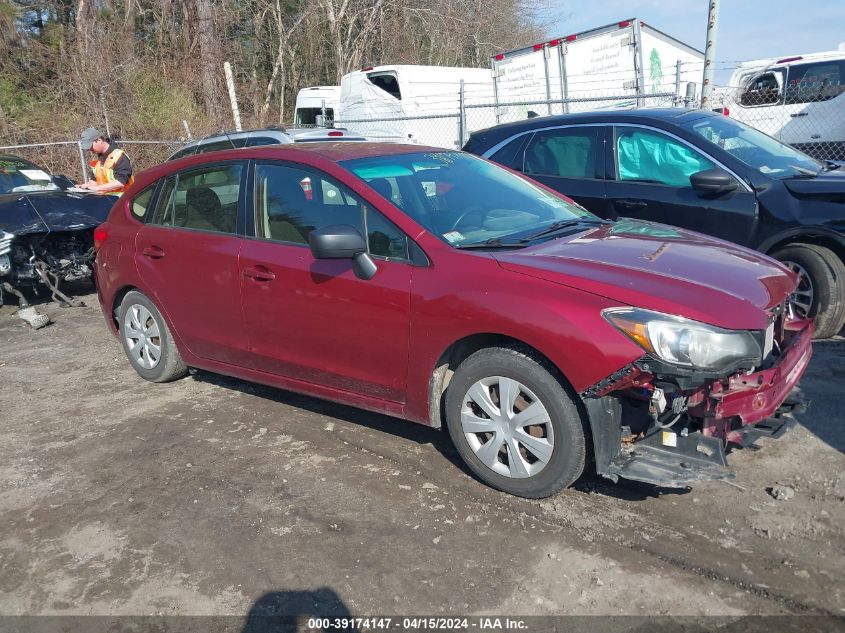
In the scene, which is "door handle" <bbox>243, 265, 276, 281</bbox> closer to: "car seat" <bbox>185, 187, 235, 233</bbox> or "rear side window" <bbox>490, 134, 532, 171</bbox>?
"car seat" <bbox>185, 187, 235, 233</bbox>

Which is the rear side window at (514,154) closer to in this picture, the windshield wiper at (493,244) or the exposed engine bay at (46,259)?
the windshield wiper at (493,244)

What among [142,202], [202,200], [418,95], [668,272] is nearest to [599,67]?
[418,95]

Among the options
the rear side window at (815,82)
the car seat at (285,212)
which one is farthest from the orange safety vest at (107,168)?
the rear side window at (815,82)

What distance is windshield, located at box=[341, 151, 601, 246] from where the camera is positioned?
13.4 ft

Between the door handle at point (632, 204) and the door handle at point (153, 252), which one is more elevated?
the door handle at point (632, 204)

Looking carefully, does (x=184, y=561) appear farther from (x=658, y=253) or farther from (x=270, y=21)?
(x=270, y=21)

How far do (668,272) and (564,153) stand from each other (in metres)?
3.42

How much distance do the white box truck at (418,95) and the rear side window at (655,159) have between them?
11281mm

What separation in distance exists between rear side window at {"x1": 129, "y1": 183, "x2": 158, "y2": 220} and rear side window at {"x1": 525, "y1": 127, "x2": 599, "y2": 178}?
3330 mm

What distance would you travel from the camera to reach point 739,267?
376 centimetres

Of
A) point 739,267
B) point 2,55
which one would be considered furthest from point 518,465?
point 2,55

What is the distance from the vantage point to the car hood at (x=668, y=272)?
3.26m

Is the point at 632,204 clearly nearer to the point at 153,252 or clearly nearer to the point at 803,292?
the point at 803,292

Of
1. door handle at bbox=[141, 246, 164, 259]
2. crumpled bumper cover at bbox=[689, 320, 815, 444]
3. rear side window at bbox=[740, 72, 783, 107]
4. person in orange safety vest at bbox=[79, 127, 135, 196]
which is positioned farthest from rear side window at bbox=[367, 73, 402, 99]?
crumpled bumper cover at bbox=[689, 320, 815, 444]
